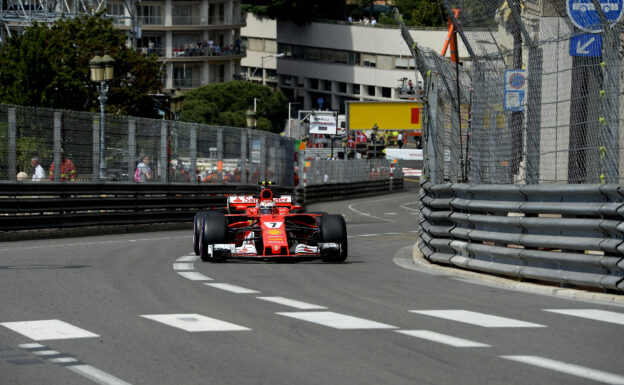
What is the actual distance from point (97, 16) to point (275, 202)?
49.5 m

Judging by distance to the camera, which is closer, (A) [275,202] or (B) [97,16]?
(A) [275,202]

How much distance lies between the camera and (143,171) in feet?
→ 84.0

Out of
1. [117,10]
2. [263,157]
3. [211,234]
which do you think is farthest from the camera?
[117,10]

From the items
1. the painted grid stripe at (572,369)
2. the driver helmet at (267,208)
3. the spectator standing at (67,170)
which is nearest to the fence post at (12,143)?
the spectator standing at (67,170)

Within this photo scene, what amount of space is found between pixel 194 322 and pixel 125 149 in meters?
16.4

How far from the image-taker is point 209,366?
277 inches

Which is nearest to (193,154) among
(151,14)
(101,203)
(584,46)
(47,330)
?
(101,203)

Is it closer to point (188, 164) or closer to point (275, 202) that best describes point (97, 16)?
point (188, 164)

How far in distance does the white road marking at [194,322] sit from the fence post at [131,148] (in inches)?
633

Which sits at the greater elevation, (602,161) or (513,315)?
(602,161)

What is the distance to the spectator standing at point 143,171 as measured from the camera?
83.5ft

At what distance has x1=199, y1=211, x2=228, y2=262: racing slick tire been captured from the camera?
1509cm

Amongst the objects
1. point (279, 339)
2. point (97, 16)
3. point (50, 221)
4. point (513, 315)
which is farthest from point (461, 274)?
point (97, 16)

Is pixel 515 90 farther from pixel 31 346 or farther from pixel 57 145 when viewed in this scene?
pixel 57 145
